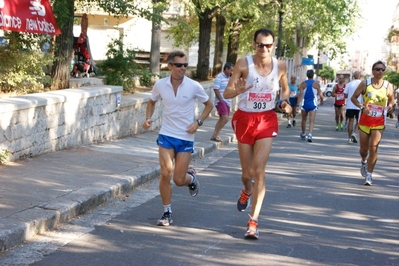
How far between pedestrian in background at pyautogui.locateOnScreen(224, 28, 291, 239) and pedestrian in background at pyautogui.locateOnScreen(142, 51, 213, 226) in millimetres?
602

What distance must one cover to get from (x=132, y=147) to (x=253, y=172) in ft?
22.4

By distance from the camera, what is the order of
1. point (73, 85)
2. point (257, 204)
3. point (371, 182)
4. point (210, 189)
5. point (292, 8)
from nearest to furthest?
point (257, 204) → point (210, 189) → point (371, 182) → point (73, 85) → point (292, 8)

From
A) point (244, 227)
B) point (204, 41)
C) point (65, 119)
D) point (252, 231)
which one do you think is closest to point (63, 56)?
point (65, 119)

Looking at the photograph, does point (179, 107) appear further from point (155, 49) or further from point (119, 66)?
point (155, 49)

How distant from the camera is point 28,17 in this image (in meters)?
13.0

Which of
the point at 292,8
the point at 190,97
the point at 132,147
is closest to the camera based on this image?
the point at 190,97

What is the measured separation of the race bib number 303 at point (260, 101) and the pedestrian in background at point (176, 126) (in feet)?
2.17

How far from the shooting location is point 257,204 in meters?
7.23

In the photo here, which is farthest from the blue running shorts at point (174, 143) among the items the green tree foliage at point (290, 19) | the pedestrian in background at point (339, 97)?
the pedestrian in background at point (339, 97)

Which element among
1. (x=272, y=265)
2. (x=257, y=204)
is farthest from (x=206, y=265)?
(x=257, y=204)

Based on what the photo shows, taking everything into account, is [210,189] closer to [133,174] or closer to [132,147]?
[133,174]

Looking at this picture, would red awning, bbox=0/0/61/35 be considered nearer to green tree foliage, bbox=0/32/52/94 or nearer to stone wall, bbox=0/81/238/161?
green tree foliage, bbox=0/32/52/94

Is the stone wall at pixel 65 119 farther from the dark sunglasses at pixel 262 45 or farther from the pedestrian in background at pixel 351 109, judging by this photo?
the pedestrian in background at pixel 351 109

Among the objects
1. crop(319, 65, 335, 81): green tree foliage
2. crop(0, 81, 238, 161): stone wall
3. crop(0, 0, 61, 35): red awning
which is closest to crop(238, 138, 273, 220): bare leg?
crop(0, 81, 238, 161): stone wall
